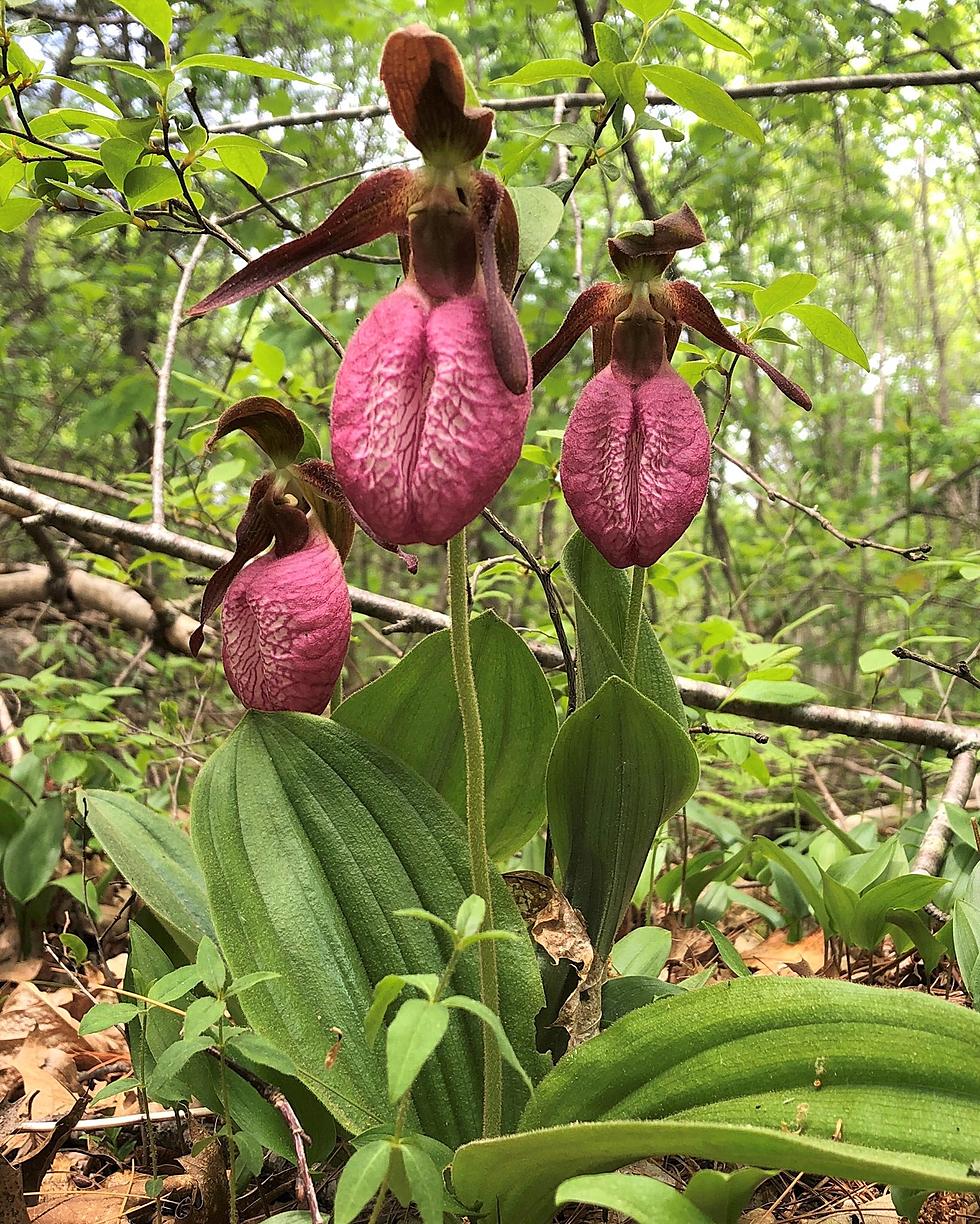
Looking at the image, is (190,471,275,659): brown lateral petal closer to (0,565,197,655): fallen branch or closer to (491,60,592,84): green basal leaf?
(491,60,592,84): green basal leaf

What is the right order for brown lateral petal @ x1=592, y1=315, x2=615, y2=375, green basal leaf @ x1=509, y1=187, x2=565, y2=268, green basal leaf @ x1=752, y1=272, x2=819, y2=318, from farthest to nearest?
green basal leaf @ x1=752, y1=272, x2=819, y2=318 → brown lateral petal @ x1=592, y1=315, x2=615, y2=375 → green basal leaf @ x1=509, y1=187, x2=565, y2=268

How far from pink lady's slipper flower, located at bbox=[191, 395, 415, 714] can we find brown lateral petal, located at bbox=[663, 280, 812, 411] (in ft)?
1.72

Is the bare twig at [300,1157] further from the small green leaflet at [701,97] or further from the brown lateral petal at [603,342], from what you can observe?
the small green leaflet at [701,97]

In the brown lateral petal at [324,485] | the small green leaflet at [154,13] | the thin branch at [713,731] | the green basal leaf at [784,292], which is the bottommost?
the thin branch at [713,731]

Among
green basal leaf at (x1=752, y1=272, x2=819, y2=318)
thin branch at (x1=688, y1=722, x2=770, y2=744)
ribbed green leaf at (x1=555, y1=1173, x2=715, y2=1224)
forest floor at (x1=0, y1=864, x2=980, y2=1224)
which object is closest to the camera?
ribbed green leaf at (x1=555, y1=1173, x2=715, y2=1224)

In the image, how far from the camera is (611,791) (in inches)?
47.4

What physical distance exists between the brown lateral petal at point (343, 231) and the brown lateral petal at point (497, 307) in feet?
0.29

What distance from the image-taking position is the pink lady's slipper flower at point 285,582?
1.21 m

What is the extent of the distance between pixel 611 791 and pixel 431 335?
2.19ft

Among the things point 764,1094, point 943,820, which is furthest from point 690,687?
point 764,1094

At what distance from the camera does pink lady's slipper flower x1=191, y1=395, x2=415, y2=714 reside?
1.21 m

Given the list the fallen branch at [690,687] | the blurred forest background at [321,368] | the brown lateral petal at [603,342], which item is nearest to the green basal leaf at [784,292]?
the blurred forest background at [321,368]

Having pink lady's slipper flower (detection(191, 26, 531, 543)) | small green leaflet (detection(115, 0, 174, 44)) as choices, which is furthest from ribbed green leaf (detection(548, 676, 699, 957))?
small green leaflet (detection(115, 0, 174, 44))

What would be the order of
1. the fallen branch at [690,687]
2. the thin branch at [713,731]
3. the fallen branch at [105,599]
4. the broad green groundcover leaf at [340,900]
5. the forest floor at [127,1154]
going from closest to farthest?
the broad green groundcover leaf at [340,900]
the forest floor at [127,1154]
the thin branch at [713,731]
the fallen branch at [690,687]
the fallen branch at [105,599]
